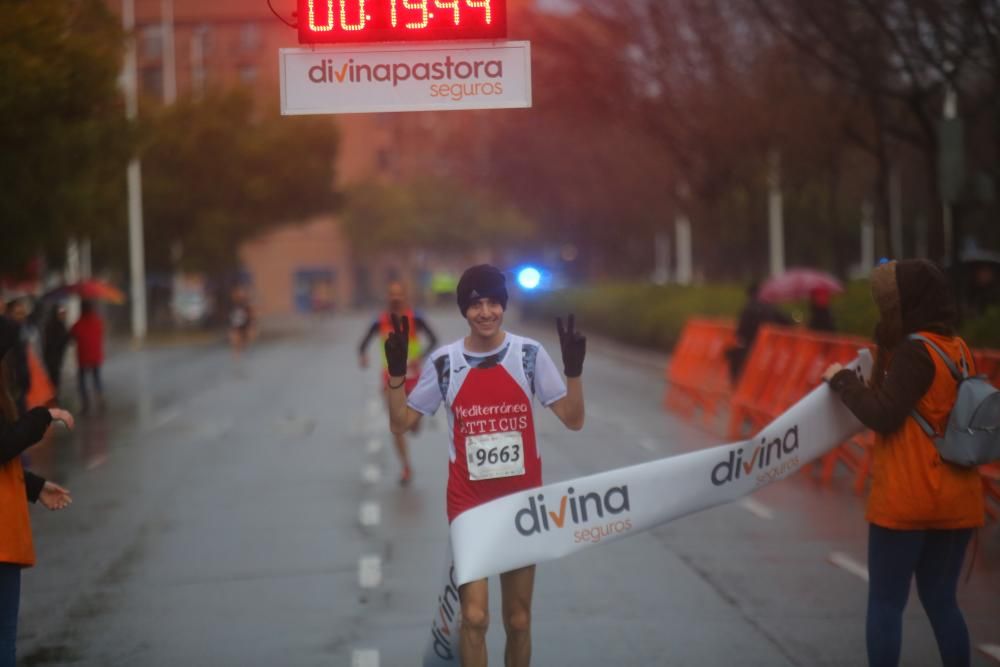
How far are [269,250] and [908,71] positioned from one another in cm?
9008

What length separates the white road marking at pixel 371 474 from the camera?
1461 centimetres

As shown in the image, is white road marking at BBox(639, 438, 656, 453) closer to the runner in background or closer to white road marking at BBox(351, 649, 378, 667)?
white road marking at BBox(351, 649, 378, 667)

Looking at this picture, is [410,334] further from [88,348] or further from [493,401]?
[88,348]

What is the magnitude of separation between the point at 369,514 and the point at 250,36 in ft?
272

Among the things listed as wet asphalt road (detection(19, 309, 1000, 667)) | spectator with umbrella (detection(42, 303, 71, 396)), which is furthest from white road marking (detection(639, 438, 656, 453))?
spectator with umbrella (detection(42, 303, 71, 396))

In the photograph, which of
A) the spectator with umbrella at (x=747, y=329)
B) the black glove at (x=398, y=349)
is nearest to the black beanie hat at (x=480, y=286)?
the black glove at (x=398, y=349)

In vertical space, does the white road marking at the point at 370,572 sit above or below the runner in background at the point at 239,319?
below

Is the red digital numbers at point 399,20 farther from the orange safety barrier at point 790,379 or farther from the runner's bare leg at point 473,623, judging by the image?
the orange safety barrier at point 790,379

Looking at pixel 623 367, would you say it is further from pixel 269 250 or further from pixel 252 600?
pixel 269 250

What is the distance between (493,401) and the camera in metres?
5.91

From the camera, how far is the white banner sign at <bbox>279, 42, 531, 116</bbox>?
7375mm

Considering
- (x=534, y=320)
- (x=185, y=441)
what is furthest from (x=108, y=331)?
(x=185, y=441)

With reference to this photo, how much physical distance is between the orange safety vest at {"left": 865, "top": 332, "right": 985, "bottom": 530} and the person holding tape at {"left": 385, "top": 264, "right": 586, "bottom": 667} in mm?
1181

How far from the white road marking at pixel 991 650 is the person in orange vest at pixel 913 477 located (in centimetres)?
171
